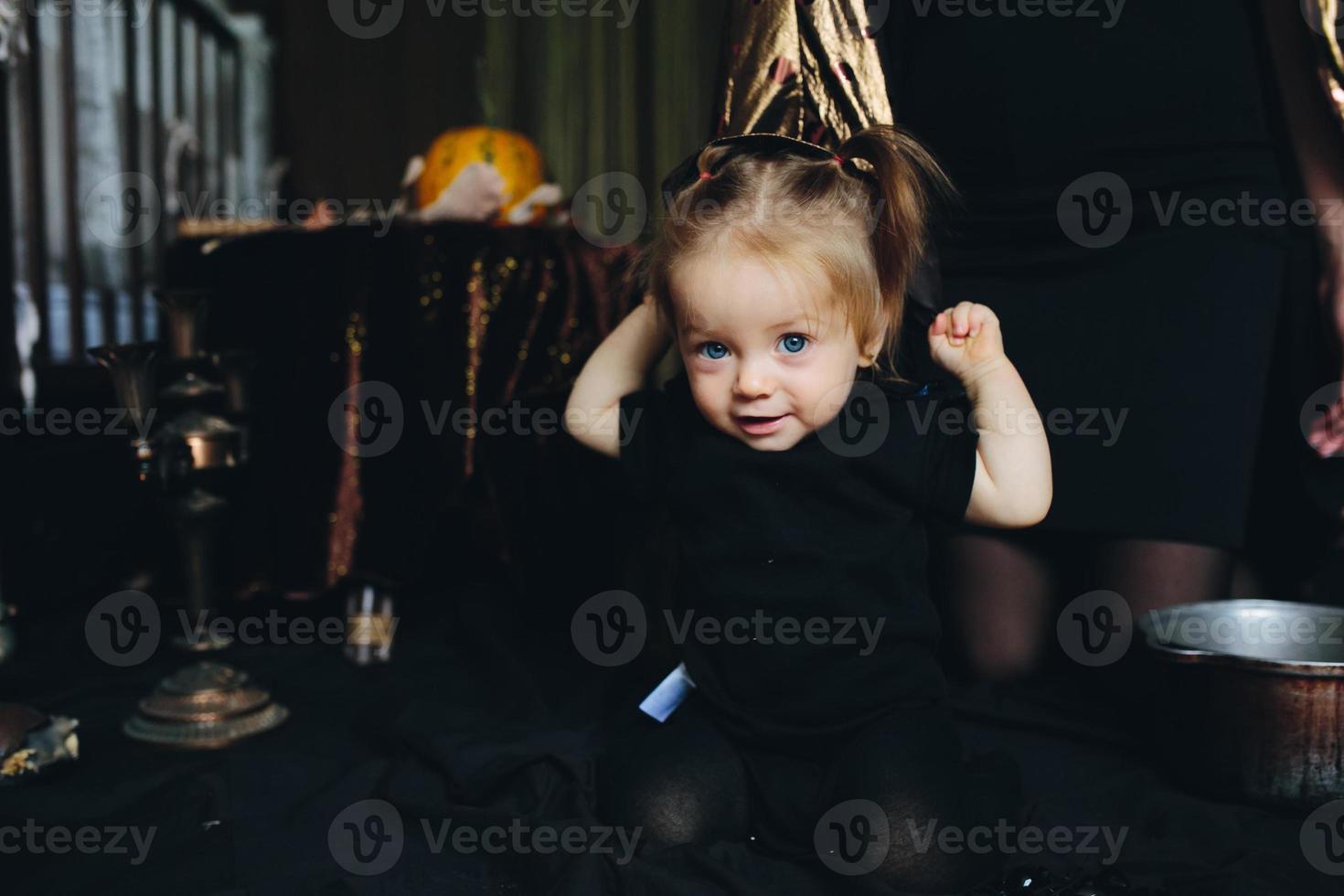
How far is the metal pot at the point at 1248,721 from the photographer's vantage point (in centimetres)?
91

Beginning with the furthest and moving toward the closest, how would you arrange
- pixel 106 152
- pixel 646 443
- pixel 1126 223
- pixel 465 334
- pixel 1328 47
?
pixel 106 152
pixel 465 334
pixel 1126 223
pixel 1328 47
pixel 646 443

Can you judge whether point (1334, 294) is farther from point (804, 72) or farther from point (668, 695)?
point (668, 695)

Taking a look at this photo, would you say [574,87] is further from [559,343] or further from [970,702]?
[970,702]

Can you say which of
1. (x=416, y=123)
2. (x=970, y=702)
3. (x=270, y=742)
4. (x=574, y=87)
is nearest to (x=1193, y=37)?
(x=970, y=702)

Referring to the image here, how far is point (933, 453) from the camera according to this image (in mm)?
859

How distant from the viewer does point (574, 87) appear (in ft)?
8.32

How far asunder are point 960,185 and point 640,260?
1.35 feet

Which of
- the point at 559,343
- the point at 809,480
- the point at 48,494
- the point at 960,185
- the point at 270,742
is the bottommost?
the point at 270,742

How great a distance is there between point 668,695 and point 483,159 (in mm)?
1087

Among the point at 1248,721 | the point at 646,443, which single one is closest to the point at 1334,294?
the point at 1248,721

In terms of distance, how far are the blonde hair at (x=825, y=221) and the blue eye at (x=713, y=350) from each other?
49 mm

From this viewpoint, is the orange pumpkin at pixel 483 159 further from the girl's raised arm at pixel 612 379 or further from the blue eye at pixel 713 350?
the blue eye at pixel 713 350

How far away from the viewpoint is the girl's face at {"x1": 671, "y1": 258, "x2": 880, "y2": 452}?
0.80 m

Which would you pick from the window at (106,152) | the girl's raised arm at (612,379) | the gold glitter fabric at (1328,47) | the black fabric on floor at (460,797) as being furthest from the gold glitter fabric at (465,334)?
the gold glitter fabric at (1328,47)
